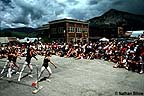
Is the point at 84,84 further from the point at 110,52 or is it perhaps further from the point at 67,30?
the point at 67,30

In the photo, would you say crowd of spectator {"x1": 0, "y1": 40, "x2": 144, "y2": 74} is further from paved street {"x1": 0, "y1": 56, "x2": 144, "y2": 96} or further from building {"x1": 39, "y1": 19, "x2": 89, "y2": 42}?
building {"x1": 39, "y1": 19, "x2": 89, "y2": 42}

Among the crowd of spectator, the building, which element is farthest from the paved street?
the building

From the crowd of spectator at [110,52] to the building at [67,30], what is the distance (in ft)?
95.7

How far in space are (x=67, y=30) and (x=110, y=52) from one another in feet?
126

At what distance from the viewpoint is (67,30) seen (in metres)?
60.7

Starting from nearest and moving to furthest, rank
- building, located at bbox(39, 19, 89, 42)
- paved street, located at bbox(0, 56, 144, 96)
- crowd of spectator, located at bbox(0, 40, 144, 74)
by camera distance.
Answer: paved street, located at bbox(0, 56, 144, 96), crowd of spectator, located at bbox(0, 40, 144, 74), building, located at bbox(39, 19, 89, 42)

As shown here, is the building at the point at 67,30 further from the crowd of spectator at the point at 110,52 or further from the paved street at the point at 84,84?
the paved street at the point at 84,84

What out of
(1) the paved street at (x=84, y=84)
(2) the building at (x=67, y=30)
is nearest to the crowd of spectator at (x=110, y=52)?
(1) the paved street at (x=84, y=84)

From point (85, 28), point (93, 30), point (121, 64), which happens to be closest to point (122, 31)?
point (93, 30)

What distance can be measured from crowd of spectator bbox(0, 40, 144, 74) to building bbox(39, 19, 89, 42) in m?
29.2

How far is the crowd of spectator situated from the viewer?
58.9ft

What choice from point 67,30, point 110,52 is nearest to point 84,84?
point 110,52

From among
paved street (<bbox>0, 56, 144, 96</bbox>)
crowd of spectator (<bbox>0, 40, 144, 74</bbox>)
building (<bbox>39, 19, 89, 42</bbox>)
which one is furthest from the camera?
building (<bbox>39, 19, 89, 42</bbox>)

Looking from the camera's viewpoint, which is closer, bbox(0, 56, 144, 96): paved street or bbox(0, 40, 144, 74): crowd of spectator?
bbox(0, 56, 144, 96): paved street
